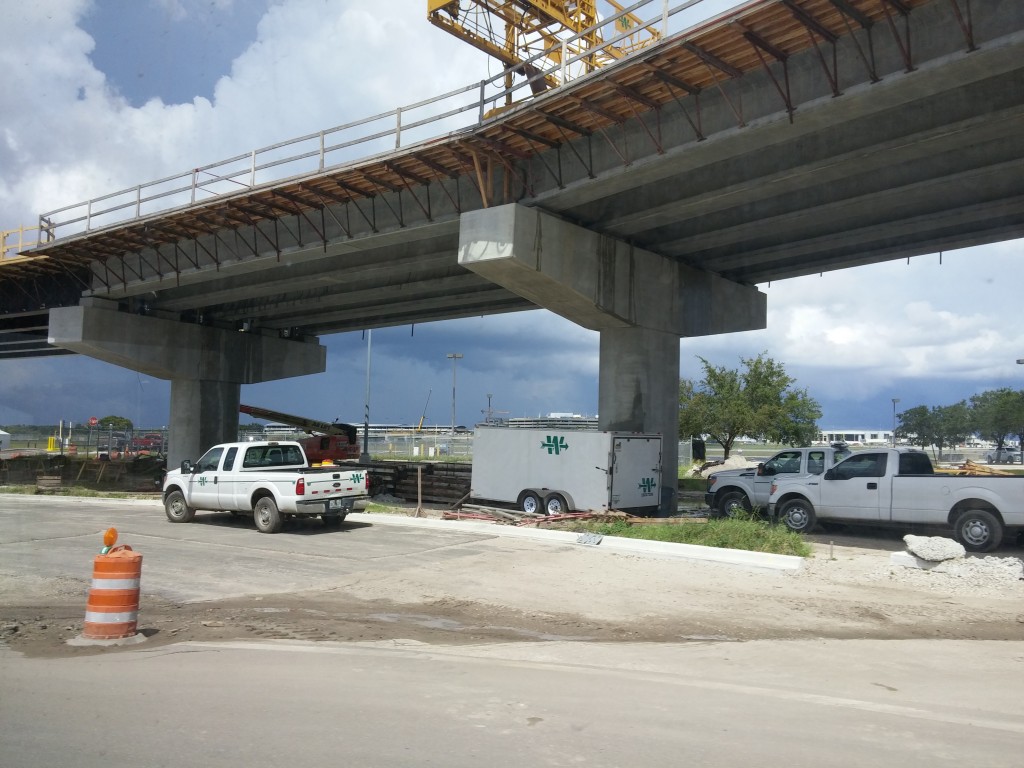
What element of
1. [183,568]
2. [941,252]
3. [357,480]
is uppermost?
[941,252]

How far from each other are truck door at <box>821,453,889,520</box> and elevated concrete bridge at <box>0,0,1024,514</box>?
642 centimetres

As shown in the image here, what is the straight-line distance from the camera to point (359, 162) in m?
21.8

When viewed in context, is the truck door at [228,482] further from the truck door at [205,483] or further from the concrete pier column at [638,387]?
the concrete pier column at [638,387]

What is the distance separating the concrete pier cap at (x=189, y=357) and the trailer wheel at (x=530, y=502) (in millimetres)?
23357

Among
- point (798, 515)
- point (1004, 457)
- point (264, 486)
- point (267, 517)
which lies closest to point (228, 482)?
point (264, 486)

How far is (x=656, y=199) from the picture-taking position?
20.5m

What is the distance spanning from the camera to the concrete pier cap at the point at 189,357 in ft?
116

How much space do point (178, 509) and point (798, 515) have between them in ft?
48.8

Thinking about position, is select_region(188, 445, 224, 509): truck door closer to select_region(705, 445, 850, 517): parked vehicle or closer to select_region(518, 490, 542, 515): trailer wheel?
select_region(518, 490, 542, 515): trailer wheel

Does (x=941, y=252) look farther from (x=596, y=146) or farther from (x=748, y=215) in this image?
(x=596, y=146)

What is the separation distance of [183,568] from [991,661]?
1164 centimetres

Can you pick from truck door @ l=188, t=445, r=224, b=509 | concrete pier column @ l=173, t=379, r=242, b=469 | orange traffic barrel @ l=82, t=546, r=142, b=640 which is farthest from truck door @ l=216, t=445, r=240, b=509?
concrete pier column @ l=173, t=379, r=242, b=469

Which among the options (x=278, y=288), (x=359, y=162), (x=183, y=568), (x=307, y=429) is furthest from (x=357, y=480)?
(x=307, y=429)

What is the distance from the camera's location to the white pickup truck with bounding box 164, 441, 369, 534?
674 inches
